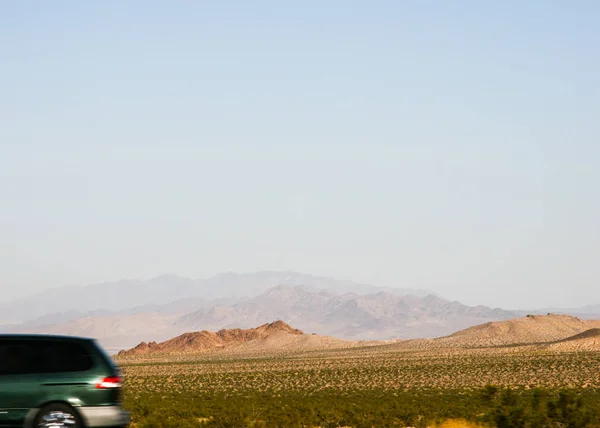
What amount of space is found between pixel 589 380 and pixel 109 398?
4604cm

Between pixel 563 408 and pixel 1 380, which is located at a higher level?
pixel 1 380

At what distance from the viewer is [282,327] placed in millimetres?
189125

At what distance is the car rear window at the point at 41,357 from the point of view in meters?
14.5

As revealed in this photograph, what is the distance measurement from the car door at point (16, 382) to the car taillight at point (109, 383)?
96 centimetres

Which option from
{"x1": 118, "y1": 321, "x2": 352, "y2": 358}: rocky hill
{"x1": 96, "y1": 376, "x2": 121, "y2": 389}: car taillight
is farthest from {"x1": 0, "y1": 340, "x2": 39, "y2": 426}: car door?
{"x1": 118, "y1": 321, "x2": 352, "y2": 358}: rocky hill

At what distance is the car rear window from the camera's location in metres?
14.5

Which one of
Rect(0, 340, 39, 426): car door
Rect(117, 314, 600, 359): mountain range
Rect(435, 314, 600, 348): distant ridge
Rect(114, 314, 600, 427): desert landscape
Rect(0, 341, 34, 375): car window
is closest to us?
Rect(0, 340, 39, 426): car door

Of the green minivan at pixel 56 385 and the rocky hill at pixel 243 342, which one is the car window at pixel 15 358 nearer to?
the green minivan at pixel 56 385

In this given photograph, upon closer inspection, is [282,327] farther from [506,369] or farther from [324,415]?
[324,415]

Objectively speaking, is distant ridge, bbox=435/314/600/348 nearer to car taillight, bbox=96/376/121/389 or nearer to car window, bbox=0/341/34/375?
car taillight, bbox=96/376/121/389

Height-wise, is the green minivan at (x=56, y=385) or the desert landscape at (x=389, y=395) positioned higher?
the green minivan at (x=56, y=385)

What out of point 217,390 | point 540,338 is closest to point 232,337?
point 540,338

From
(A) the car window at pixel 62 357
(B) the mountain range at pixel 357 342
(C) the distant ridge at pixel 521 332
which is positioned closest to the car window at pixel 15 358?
(A) the car window at pixel 62 357

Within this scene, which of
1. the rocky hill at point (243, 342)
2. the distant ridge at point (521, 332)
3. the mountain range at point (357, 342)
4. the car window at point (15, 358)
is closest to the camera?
the car window at point (15, 358)
